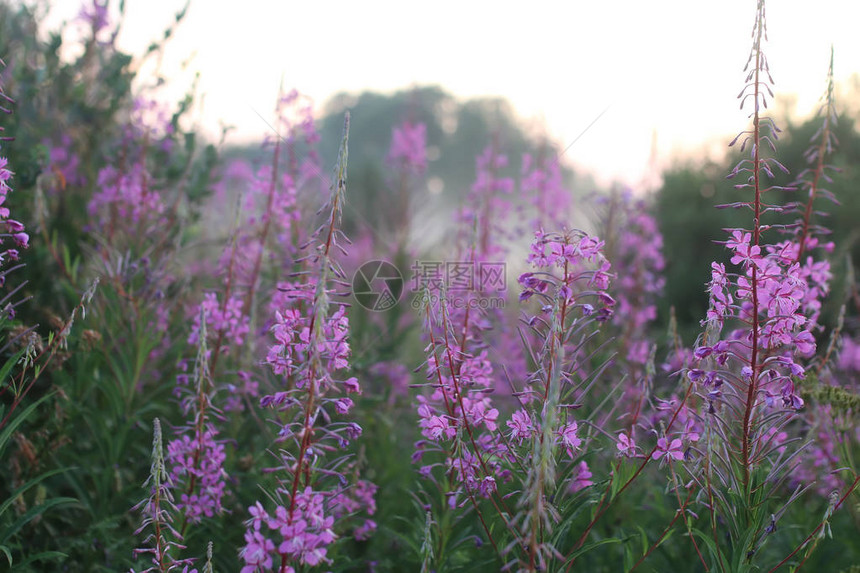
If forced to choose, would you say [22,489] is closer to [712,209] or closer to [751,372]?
[751,372]

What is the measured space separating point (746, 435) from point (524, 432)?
86cm

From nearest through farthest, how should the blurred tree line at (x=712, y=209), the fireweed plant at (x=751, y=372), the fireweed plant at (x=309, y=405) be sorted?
1. the fireweed plant at (x=309, y=405)
2. the fireweed plant at (x=751, y=372)
3. the blurred tree line at (x=712, y=209)

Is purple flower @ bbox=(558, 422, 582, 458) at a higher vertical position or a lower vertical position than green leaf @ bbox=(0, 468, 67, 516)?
higher

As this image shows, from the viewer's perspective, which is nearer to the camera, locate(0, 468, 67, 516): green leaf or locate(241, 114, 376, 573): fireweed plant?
locate(241, 114, 376, 573): fireweed plant

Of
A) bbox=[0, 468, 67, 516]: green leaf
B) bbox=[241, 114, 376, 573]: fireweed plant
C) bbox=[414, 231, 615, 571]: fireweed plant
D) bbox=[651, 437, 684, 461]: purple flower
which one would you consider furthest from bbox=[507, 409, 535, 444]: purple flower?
bbox=[0, 468, 67, 516]: green leaf

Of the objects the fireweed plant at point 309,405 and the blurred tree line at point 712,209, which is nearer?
the fireweed plant at point 309,405

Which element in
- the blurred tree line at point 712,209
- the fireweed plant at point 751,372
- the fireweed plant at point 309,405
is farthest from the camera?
the blurred tree line at point 712,209

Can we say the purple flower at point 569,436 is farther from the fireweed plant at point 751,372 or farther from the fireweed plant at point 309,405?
the fireweed plant at point 309,405

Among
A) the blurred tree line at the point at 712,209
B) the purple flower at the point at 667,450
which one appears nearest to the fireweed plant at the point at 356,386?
the purple flower at the point at 667,450

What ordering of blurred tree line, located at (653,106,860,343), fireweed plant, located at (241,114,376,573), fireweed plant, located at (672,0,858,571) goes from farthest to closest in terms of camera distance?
blurred tree line, located at (653,106,860,343) < fireweed plant, located at (672,0,858,571) < fireweed plant, located at (241,114,376,573)

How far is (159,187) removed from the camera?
4.91 m

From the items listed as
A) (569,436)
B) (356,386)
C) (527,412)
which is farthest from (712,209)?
(356,386)

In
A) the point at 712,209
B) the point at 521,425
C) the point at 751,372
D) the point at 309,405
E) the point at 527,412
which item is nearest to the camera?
the point at 309,405

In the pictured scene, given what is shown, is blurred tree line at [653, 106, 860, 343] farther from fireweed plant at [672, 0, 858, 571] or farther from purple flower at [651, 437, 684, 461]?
purple flower at [651, 437, 684, 461]
